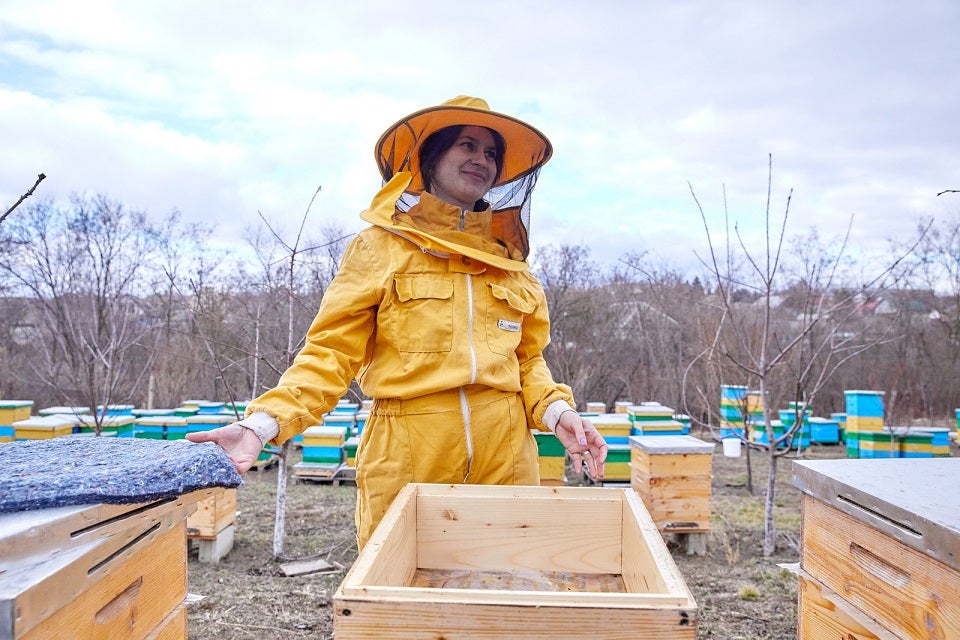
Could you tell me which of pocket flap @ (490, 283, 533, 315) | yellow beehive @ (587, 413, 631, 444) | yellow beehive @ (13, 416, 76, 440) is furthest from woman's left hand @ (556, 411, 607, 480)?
yellow beehive @ (13, 416, 76, 440)

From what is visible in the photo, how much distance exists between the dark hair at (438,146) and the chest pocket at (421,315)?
494 mm

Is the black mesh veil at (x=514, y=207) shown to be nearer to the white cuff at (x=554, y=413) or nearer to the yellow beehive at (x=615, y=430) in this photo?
the white cuff at (x=554, y=413)

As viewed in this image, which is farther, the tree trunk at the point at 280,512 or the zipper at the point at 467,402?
the tree trunk at the point at 280,512

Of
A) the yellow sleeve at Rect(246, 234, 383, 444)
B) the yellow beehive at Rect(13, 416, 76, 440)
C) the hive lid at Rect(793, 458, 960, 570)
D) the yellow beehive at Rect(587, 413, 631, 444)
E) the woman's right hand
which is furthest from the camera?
the yellow beehive at Rect(587, 413, 631, 444)

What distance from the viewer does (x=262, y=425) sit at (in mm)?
1295

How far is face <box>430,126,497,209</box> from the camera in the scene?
1.85 meters

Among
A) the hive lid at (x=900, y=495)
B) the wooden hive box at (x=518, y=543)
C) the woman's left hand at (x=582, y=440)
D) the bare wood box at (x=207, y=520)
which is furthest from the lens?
the bare wood box at (x=207, y=520)

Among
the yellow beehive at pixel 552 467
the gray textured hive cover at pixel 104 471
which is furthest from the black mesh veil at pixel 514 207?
the yellow beehive at pixel 552 467

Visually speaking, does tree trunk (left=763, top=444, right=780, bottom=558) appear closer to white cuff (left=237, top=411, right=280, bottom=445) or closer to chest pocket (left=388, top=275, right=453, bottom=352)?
chest pocket (left=388, top=275, right=453, bottom=352)

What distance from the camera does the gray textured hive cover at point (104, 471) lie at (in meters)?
0.80

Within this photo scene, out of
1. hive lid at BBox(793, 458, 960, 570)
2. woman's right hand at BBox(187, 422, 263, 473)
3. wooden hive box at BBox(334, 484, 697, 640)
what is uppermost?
woman's right hand at BBox(187, 422, 263, 473)

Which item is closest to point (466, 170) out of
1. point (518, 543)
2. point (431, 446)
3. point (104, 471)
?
point (431, 446)

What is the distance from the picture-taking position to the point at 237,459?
1.21 metres

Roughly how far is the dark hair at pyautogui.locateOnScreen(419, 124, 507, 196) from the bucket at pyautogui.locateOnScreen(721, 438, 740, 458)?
8.37 metres
